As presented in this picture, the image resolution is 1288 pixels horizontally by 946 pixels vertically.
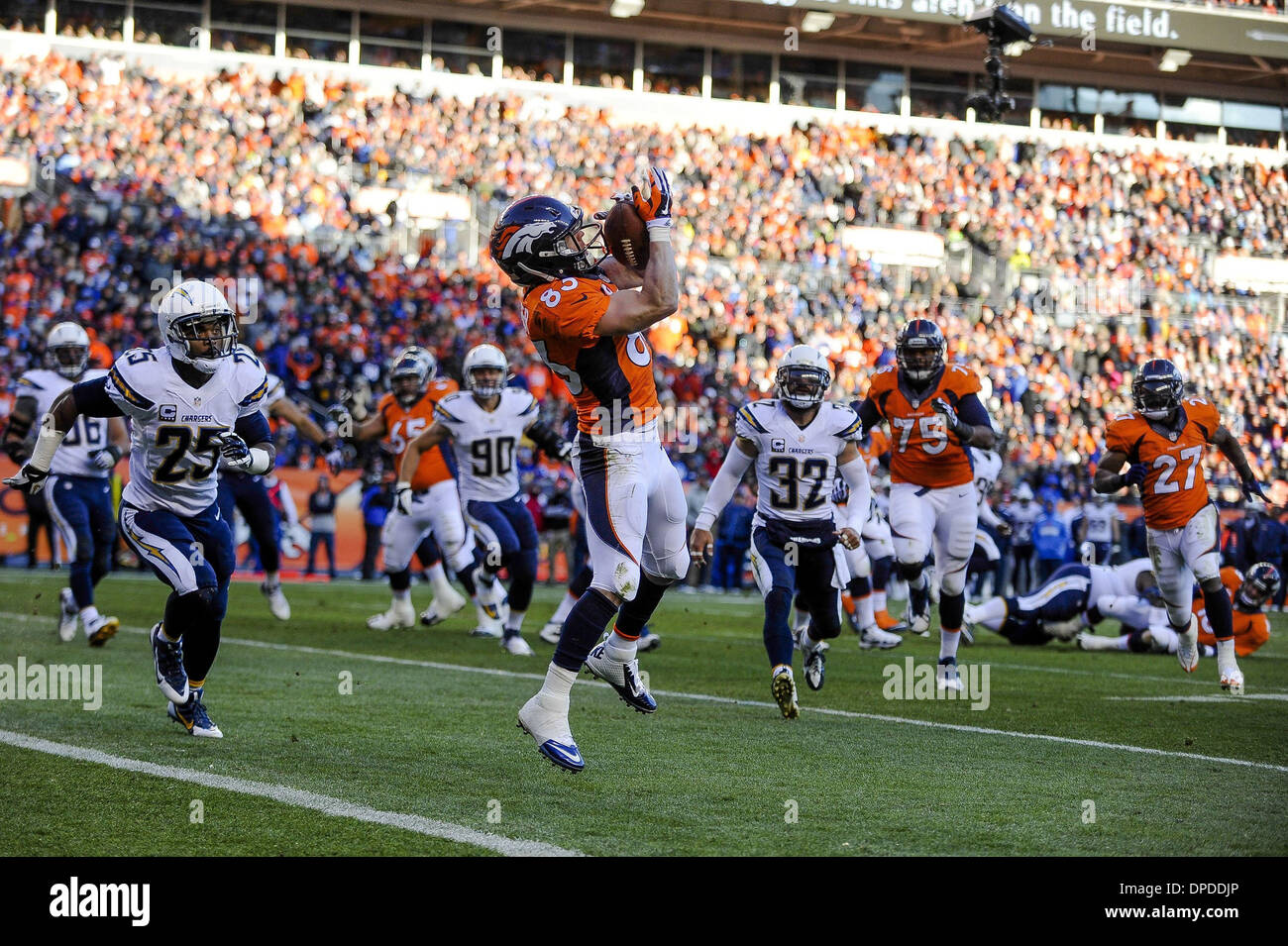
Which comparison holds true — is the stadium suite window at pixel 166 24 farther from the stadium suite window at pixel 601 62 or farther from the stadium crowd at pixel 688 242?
the stadium suite window at pixel 601 62

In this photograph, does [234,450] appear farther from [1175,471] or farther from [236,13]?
[236,13]

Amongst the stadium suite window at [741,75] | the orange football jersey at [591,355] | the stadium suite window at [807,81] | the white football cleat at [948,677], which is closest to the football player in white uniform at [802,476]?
the white football cleat at [948,677]

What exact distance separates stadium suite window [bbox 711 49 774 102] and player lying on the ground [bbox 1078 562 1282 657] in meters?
25.2

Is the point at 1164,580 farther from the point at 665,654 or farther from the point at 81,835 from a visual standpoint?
the point at 81,835

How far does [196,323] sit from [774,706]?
11.5 feet

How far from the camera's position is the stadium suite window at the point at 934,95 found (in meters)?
38.0

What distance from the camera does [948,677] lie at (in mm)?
9305

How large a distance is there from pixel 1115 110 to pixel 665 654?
31.9 m

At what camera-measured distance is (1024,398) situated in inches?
1097

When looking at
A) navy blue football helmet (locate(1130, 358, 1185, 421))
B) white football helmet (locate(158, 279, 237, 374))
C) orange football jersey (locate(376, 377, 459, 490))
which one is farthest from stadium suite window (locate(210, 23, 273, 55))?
white football helmet (locate(158, 279, 237, 374))

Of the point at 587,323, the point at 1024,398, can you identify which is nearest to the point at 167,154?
the point at 1024,398

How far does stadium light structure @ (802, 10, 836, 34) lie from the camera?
35.7 metres

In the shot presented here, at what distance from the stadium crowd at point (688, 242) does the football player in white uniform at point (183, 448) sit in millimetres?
12299

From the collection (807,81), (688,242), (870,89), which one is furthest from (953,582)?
Result: (870,89)
